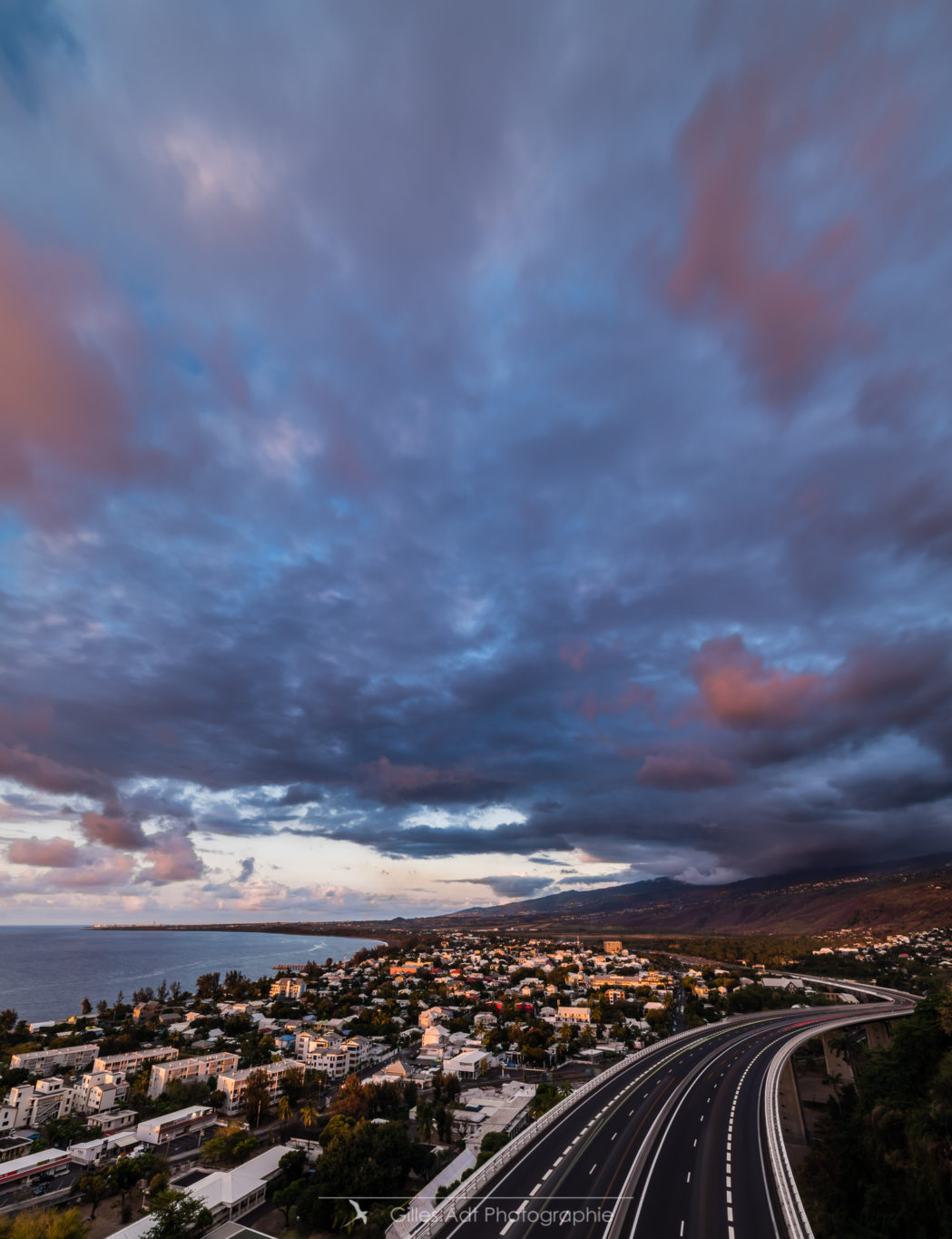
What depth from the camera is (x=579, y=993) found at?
126000 mm

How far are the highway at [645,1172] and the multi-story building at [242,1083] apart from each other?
118ft

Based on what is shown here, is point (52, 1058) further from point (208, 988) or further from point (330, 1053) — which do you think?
point (208, 988)

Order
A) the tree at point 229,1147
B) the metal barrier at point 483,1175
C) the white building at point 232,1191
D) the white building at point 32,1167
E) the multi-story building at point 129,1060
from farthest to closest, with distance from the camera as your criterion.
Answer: the multi-story building at point 129,1060, the tree at point 229,1147, the white building at point 32,1167, the white building at point 232,1191, the metal barrier at point 483,1175

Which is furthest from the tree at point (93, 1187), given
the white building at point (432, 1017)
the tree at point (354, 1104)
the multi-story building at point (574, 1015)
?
the multi-story building at point (574, 1015)

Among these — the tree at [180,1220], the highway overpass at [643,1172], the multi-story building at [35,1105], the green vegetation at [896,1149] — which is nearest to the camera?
the highway overpass at [643,1172]

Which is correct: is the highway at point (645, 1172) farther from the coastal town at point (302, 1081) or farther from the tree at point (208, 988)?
the tree at point (208, 988)

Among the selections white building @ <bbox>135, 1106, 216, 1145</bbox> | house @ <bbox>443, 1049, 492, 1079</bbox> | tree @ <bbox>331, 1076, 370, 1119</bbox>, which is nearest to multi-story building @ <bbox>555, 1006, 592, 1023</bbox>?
house @ <bbox>443, 1049, 492, 1079</bbox>

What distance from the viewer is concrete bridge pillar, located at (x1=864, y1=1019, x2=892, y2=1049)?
72312 mm

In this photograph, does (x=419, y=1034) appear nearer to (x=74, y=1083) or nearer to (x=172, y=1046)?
(x=172, y=1046)

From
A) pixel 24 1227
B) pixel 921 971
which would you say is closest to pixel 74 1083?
pixel 24 1227

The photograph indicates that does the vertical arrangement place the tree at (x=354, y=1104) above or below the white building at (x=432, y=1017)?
above

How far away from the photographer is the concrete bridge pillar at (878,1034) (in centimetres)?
7231

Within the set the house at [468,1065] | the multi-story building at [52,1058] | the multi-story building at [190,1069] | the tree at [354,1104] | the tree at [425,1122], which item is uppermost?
the multi-story building at [52,1058]

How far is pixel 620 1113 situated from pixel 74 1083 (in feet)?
191
